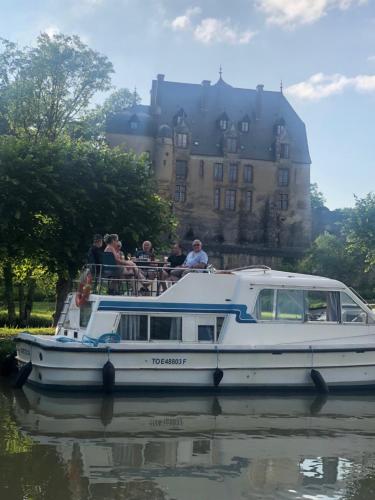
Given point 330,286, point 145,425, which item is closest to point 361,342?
point 330,286

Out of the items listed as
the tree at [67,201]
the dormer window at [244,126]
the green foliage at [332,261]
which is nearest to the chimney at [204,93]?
the dormer window at [244,126]

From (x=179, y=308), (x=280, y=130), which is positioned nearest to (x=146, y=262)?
(x=179, y=308)

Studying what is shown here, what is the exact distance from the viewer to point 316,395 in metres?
17.2

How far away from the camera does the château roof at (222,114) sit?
2884 inches

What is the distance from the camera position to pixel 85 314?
688 inches

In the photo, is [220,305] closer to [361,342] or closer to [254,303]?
[254,303]

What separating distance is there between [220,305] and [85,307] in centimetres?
337

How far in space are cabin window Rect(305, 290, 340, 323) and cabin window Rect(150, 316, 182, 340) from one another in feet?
11.2

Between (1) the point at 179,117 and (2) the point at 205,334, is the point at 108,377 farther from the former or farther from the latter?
(1) the point at 179,117

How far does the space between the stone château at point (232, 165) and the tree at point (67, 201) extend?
4456 centimetres

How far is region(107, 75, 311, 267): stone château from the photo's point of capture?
236 feet

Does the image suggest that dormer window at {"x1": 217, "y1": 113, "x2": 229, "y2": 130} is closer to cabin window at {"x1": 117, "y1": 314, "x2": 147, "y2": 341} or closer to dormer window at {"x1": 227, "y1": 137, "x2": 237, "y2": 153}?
dormer window at {"x1": 227, "y1": 137, "x2": 237, "y2": 153}

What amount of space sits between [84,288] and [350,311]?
6.88 m

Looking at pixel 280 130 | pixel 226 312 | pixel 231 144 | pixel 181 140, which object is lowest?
pixel 226 312
